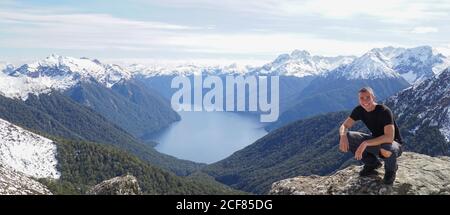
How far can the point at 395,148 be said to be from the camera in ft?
59.2

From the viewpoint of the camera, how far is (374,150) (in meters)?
18.3

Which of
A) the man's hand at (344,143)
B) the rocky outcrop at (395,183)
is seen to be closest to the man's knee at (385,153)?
the rocky outcrop at (395,183)

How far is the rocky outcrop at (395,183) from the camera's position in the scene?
18.7 metres

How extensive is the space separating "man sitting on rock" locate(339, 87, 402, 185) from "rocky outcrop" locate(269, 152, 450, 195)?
0.48 metres

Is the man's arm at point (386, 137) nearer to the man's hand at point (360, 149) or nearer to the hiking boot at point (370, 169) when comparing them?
the man's hand at point (360, 149)

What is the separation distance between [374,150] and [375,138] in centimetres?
57

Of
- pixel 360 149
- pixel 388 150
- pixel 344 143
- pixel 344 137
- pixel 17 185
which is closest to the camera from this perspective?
pixel 388 150

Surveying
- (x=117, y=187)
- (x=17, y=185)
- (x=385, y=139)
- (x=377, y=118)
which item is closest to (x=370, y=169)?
(x=385, y=139)

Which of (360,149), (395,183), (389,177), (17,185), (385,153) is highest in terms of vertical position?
(360,149)

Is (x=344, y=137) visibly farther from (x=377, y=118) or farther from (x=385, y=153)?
(x=385, y=153)
